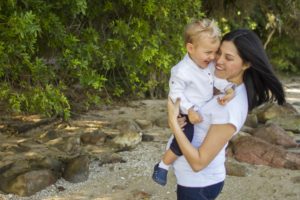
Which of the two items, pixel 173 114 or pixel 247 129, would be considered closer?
pixel 173 114

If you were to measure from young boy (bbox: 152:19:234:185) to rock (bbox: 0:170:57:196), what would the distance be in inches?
98.4

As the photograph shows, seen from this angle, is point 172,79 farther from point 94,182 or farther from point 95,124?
point 95,124

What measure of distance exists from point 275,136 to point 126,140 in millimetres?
1855

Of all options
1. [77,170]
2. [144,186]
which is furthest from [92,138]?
[144,186]

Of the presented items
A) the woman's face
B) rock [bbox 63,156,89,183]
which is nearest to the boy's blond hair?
the woman's face

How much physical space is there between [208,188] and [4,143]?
164 inches

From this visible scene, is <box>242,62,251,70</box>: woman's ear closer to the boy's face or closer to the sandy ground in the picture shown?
Answer: the boy's face

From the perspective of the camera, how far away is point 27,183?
462 cm

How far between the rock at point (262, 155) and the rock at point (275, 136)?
67cm

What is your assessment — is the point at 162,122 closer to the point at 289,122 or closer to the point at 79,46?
the point at 289,122

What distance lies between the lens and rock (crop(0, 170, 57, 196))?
4.58 metres

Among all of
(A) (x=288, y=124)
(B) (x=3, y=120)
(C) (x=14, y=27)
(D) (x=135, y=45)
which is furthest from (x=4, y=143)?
(A) (x=288, y=124)

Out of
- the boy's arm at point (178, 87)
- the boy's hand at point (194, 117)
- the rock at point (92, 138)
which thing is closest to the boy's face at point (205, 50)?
the boy's arm at point (178, 87)

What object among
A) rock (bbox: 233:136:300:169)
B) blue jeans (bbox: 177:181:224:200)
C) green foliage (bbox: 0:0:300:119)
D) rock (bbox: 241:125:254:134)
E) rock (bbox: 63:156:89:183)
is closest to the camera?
blue jeans (bbox: 177:181:224:200)
